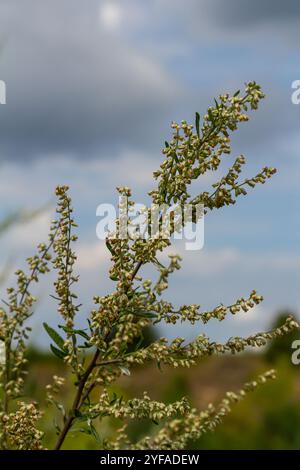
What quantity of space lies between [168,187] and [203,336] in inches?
21.9

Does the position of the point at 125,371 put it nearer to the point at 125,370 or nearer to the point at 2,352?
the point at 125,370

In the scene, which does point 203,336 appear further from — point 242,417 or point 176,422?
point 242,417

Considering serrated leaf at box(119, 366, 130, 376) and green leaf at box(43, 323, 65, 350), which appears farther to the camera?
green leaf at box(43, 323, 65, 350)

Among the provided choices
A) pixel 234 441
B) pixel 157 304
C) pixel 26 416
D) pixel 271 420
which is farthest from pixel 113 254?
pixel 271 420

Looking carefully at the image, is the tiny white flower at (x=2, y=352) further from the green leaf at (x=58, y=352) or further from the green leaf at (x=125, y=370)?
the green leaf at (x=125, y=370)

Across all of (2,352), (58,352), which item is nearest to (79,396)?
(58,352)

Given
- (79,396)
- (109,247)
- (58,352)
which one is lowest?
(79,396)

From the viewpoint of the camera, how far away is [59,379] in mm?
3236

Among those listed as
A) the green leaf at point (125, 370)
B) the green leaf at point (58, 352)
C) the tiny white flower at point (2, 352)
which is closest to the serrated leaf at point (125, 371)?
the green leaf at point (125, 370)

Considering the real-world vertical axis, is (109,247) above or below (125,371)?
above

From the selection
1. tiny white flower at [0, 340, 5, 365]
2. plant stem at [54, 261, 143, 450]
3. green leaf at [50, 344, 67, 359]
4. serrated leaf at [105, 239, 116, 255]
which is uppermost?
serrated leaf at [105, 239, 116, 255]

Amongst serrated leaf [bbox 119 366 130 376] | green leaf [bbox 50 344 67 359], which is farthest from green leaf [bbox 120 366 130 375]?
green leaf [bbox 50 344 67 359]

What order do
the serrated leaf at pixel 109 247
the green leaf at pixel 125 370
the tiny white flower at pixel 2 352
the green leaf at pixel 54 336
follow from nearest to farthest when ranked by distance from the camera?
the green leaf at pixel 125 370 → the serrated leaf at pixel 109 247 → the green leaf at pixel 54 336 → the tiny white flower at pixel 2 352

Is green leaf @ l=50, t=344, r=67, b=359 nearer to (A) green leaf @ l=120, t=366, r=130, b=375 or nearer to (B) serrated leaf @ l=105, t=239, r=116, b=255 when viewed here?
(A) green leaf @ l=120, t=366, r=130, b=375
